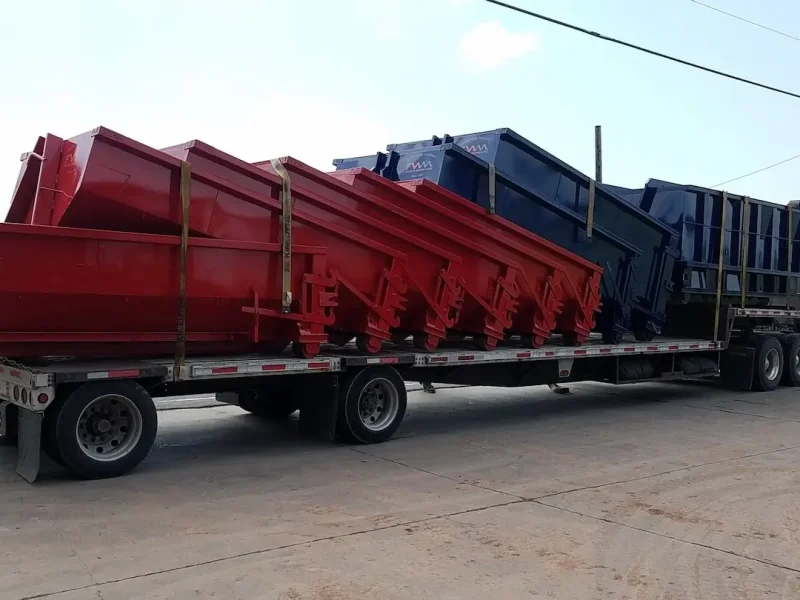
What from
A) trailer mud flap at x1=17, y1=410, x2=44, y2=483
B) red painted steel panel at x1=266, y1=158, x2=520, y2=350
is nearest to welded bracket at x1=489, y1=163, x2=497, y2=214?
red painted steel panel at x1=266, y1=158, x2=520, y2=350

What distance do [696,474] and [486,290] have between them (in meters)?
3.54

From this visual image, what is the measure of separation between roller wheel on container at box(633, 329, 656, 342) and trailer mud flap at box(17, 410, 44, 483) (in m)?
9.57

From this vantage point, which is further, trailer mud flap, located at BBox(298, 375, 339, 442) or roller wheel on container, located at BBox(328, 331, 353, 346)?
roller wheel on container, located at BBox(328, 331, 353, 346)

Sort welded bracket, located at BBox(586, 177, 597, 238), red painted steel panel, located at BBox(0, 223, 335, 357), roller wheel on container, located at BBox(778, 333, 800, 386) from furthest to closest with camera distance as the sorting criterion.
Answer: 1. roller wheel on container, located at BBox(778, 333, 800, 386)
2. welded bracket, located at BBox(586, 177, 597, 238)
3. red painted steel panel, located at BBox(0, 223, 335, 357)

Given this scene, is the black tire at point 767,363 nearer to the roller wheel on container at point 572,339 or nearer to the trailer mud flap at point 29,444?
the roller wheel on container at point 572,339

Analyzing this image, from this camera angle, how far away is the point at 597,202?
12.0m

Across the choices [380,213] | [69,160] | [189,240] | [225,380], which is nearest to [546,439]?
[380,213]

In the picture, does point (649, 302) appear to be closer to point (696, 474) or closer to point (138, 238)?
point (696, 474)

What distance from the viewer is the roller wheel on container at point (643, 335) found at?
13352 millimetres

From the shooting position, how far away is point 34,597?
14.6 feet

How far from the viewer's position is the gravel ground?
15.7 feet

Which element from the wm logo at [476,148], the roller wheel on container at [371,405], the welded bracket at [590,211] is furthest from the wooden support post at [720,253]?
the roller wheel on container at [371,405]

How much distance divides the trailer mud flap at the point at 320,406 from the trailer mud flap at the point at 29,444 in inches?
114

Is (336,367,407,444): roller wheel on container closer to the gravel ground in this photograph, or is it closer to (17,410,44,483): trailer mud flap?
the gravel ground
